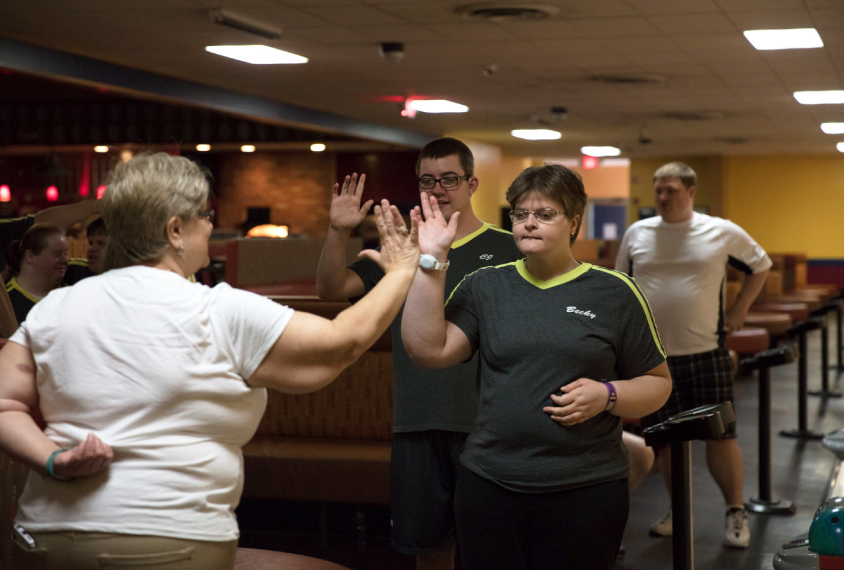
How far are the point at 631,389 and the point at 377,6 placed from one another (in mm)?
4525

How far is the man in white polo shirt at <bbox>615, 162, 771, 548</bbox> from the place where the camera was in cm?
405

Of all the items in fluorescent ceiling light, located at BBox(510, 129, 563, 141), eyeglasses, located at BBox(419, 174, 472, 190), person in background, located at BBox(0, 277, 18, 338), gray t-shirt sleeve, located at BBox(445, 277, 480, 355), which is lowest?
person in background, located at BBox(0, 277, 18, 338)

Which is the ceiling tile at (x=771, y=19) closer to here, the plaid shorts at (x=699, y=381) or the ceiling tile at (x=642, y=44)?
the ceiling tile at (x=642, y=44)

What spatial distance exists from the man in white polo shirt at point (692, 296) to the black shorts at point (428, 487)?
1.83m

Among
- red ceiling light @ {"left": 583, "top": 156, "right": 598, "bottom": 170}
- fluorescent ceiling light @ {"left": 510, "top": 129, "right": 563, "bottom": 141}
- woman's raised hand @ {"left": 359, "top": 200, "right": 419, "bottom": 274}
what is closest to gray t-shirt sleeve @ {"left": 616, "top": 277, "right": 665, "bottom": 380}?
woman's raised hand @ {"left": 359, "top": 200, "right": 419, "bottom": 274}

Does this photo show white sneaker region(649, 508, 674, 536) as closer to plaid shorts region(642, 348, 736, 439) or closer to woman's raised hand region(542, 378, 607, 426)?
plaid shorts region(642, 348, 736, 439)

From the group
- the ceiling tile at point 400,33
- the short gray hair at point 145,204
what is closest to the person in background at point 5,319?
the short gray hair at point 145,204

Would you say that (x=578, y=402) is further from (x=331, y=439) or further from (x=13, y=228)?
(x=13, y=228)

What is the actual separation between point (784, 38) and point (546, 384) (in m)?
6.01

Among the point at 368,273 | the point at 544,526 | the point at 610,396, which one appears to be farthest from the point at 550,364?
the point at 368,273

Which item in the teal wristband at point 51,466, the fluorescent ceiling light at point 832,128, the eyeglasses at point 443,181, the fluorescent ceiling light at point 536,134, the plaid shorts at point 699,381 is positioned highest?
the fluorescent ceiling light at point 536,134

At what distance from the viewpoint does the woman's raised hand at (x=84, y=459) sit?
1393 millimetres

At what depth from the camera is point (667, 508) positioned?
15.2 ft

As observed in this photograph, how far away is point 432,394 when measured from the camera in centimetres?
256
